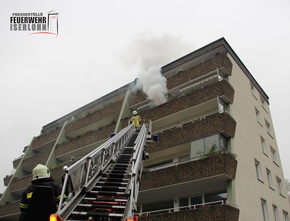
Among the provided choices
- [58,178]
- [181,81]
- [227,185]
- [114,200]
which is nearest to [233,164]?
[227,185]

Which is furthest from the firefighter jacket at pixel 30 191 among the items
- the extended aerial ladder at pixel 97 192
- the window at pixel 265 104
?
the window at pixel 265 104

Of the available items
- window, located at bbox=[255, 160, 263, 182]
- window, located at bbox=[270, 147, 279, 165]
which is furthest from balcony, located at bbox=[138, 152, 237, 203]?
window, located at bbox=[270, 147, 279, 165]

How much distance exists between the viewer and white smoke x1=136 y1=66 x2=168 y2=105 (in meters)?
22.5

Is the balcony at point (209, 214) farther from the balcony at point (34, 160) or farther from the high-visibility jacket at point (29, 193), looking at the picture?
the balcony at point (34, 160)

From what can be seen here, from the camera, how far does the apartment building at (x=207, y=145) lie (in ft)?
49.6

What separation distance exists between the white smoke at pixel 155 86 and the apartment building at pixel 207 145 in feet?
1.56

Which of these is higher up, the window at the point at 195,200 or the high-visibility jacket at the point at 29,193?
the window at the point at 195,200

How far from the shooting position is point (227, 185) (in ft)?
49.2

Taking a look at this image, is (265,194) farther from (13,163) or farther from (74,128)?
(13,163)

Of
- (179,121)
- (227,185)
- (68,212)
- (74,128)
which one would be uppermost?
(74,128)

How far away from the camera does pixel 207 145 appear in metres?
16.5

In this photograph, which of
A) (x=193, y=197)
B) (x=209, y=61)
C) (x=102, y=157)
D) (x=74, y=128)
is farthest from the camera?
(x=74, y=128)

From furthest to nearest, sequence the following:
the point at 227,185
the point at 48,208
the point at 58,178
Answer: the point at 58,178
the point at 227,185
the point at 48,208

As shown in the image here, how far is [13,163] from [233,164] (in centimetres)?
2787
